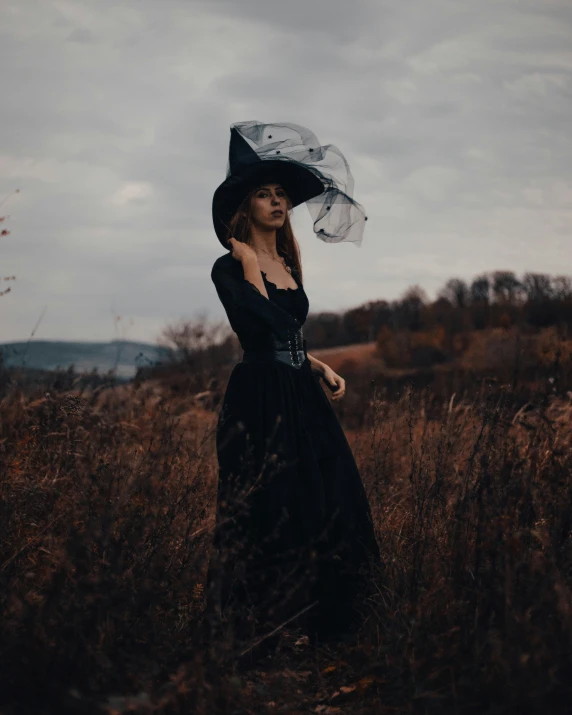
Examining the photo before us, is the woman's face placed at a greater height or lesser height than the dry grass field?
greater

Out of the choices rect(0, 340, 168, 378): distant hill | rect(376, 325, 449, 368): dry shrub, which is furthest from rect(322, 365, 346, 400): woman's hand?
rect(376, 325, 449, 368): dry shrub

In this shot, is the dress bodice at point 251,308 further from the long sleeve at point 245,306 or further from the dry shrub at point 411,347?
the dry shrub at point 411,347

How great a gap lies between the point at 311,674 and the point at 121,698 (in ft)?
3.77

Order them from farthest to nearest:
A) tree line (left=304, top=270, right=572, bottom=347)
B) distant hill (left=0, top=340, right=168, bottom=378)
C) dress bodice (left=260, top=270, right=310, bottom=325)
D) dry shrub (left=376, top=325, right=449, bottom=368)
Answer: dry shrub (left=376, top=325, right=449, bottom=368) → tree line (left=304, top=270, right=572, bottom=347) → distant hill (left=0, top=340, right=168, bottom=378) → dress bodice (left=260, top=270, right=310, bottom=325)

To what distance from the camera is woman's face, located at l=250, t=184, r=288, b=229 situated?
3.91 m

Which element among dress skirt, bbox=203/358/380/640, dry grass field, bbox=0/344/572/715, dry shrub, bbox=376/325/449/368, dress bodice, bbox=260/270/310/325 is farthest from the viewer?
dry shrub, bbox=376/325/449/368

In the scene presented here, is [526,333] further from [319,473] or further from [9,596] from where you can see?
[9,596]

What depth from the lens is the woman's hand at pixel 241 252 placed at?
368 centimetres

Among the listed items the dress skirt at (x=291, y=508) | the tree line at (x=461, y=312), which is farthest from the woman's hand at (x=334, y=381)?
the tree line at (x=461, y=312)

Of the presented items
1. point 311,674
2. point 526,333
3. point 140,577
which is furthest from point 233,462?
point 526,333

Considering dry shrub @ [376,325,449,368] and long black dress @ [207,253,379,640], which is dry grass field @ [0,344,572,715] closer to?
long black dress @ [207,253,379,640]

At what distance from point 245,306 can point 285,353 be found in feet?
1.19

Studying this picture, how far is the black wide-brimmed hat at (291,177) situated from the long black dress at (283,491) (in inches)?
14.4

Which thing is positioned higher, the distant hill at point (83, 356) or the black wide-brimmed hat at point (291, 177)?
the black wide-brimmed hat at point (291, 177)
